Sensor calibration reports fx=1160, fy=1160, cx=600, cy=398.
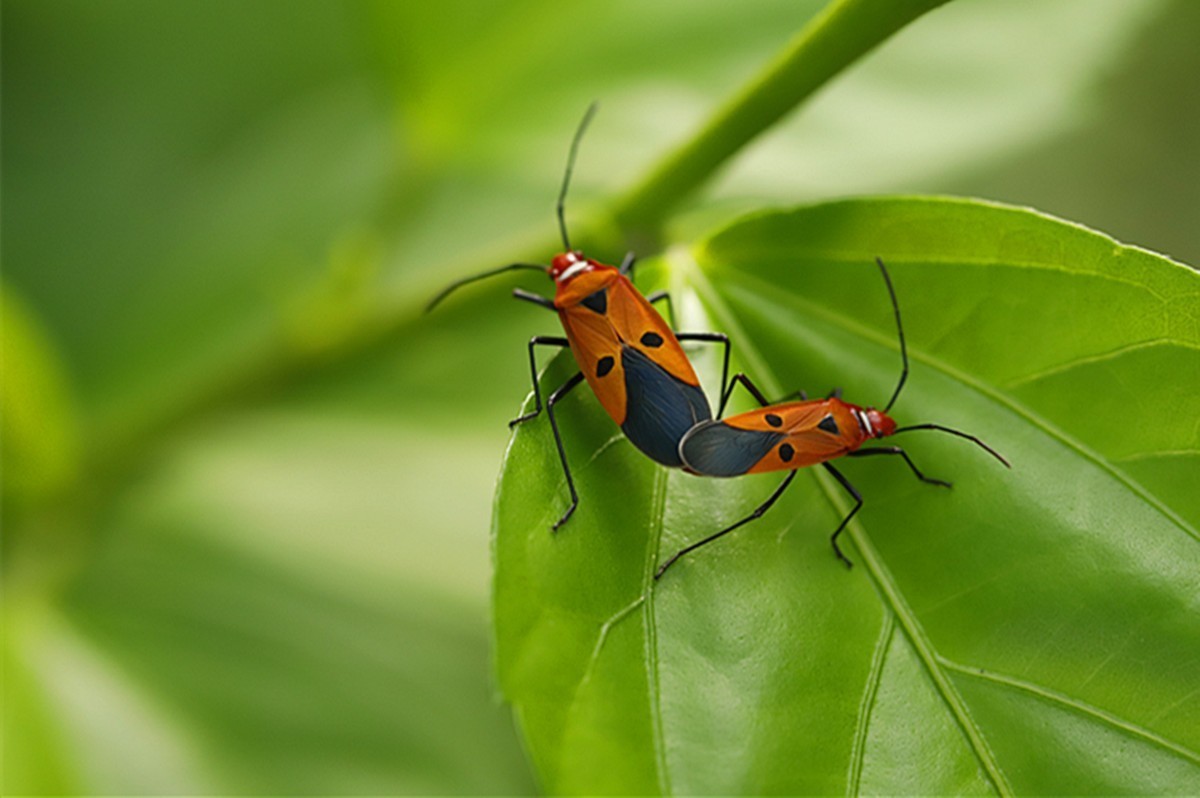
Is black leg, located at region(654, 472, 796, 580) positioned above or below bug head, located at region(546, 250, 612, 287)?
below

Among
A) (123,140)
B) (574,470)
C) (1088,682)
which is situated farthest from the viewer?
(123,140)

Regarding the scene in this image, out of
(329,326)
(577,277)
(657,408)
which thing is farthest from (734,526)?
(329,326)

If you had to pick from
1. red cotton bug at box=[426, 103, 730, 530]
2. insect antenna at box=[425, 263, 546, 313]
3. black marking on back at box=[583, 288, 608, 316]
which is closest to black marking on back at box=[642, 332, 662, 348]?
red cotton bug at box=[426, 103, 730, 530]

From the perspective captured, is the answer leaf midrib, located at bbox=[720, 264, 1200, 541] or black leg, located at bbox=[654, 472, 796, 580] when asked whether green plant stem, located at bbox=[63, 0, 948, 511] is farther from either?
black leg, located at bbox=[654, 472, 796, 580]

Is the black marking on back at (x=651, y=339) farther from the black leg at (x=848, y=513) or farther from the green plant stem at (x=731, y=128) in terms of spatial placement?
the black leg at (x=848, y=513)

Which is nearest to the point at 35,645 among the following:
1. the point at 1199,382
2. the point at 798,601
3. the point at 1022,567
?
the point at 798,601

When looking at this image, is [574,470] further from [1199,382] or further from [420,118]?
[420,118]
